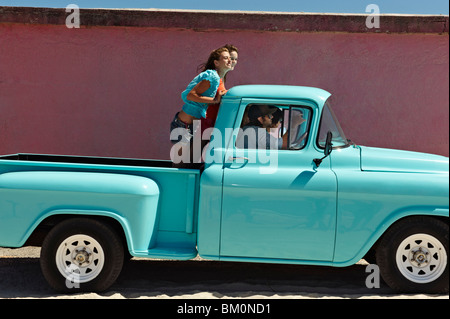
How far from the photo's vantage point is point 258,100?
395 centimetres

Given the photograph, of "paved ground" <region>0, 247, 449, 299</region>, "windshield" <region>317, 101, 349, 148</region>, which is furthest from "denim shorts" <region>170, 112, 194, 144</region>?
"paved ground" <region>0, 247, 449, 299</region>

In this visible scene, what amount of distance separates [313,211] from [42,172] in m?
2.24

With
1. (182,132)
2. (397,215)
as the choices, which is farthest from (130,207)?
(397,215)

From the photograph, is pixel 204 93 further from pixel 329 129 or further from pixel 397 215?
pixel 397 215

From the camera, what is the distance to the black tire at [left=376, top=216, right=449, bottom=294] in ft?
12.2

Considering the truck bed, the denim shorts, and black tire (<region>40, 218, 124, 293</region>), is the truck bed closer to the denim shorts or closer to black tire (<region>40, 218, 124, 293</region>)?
black tire (<region>40, 218, 124, 293</region>)

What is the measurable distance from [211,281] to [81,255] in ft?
4.01

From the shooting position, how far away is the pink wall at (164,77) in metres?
6.74

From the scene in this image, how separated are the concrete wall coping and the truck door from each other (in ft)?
11.5

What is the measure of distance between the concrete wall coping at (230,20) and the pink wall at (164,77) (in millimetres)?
31

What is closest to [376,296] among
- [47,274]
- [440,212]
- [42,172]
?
[440,212]

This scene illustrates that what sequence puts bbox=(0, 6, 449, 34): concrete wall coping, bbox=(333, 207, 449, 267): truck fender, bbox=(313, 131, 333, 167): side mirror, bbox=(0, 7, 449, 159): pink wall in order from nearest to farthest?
bbox=(333, 207, 449, 267): truck fender, bbox=(313, 131, 333, 167): side mirror, bbox=(0, 6, 449, 34): concrete wall coping, bbox=(0, 7, 449, 159): pink wall

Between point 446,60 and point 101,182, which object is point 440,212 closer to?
point 101,182

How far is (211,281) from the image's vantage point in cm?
438
